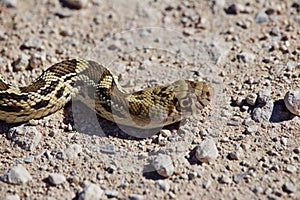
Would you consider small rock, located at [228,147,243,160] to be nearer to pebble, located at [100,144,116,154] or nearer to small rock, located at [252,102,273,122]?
small rock, located at [252,102,273,122]

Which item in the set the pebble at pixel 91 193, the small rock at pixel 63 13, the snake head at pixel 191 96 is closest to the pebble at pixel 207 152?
the snake head at pixel 191 96

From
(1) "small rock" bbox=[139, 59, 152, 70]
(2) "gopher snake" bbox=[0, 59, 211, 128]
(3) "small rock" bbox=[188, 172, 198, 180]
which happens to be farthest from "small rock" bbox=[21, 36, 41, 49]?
(3) "small rock" bbox=[188, 172, 198, 180]

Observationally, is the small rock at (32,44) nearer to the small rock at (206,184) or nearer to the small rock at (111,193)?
the small rock at (111,193)

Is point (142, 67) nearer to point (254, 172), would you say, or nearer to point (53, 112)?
point (53, 112)

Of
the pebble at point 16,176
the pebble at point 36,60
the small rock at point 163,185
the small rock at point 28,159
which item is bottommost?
the pebble at point 16,176

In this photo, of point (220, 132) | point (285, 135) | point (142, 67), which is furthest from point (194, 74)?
point (285, 135)
